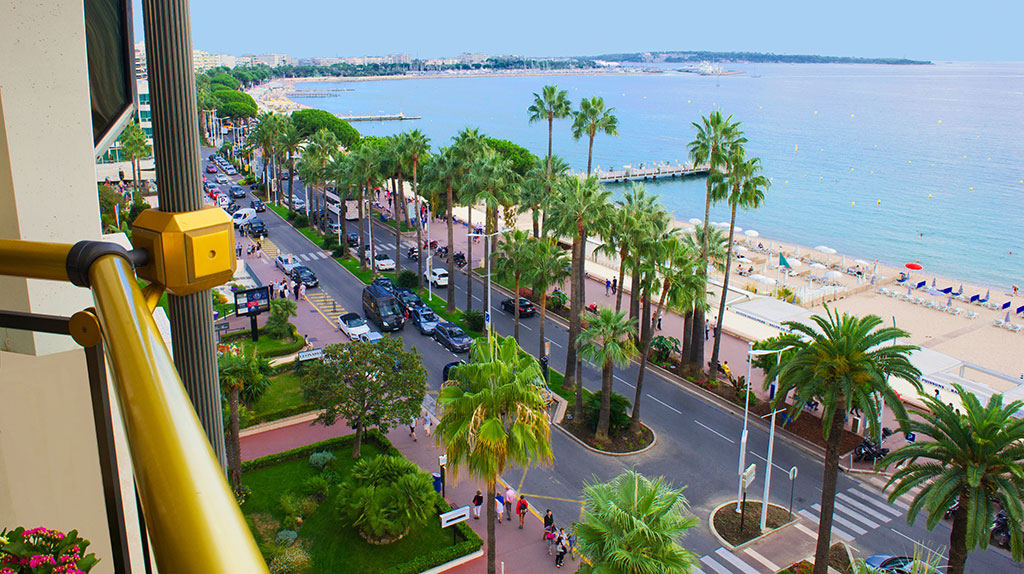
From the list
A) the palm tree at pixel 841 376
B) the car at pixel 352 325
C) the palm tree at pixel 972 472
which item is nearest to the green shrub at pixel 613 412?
the palm tree at pixel 841 376

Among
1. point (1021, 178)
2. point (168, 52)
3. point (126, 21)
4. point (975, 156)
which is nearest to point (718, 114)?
point (126, 21)

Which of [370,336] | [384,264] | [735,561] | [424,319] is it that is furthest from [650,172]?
[735,561]

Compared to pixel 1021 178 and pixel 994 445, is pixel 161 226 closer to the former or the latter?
pixel 994 445

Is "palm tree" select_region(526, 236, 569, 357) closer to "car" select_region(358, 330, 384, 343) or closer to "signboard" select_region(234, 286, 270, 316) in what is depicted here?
"car" select_region(358, 330, 384, 343)

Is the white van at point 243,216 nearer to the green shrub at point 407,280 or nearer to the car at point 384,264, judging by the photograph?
the car at point 384,264

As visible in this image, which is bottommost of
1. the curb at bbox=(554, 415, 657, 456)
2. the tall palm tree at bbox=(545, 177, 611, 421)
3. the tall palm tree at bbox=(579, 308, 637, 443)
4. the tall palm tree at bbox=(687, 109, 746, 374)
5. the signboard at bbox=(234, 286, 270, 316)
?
the curb at bbox=(554, 415, 657, 456)

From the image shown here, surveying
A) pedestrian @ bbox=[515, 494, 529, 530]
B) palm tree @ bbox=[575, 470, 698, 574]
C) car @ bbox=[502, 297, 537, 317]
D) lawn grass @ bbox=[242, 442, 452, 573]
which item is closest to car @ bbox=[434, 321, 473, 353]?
car @ bbox=[502, 297, 537, 317]
